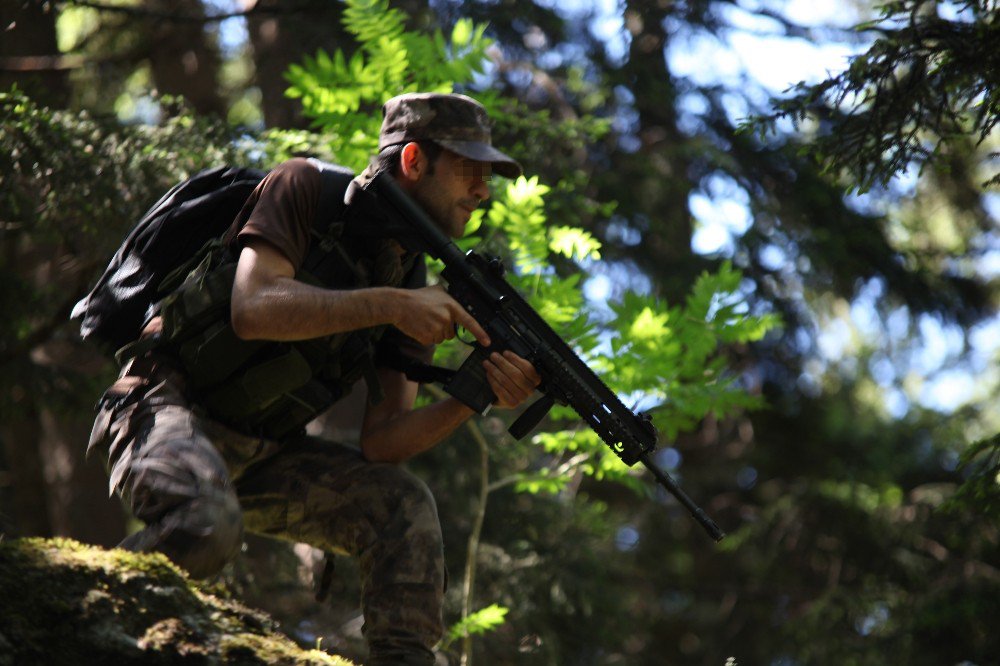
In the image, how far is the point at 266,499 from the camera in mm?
4473

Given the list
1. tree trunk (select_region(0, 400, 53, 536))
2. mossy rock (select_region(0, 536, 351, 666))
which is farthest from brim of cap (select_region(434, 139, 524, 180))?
tree trunk (select_region(0, 400, 53, 536))

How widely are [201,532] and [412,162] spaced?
5.64ft

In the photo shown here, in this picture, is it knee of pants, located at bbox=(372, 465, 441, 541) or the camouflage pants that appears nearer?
the camouflage pants

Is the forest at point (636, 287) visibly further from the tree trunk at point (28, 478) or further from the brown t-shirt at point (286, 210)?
the brown t-shirt at point (286, 210)

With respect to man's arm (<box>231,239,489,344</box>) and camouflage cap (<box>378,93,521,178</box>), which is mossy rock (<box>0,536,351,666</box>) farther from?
camouflage cap (<box>378,93,521,178</box>)

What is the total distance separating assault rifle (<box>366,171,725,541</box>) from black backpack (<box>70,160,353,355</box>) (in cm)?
31

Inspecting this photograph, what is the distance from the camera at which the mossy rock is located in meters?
3.26

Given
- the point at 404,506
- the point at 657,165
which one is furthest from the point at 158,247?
the point at 657,165

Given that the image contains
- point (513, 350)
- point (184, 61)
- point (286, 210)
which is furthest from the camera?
point (184, 61)

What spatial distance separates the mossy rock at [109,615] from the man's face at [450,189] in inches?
69.1

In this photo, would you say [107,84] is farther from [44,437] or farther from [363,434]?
[363,434]

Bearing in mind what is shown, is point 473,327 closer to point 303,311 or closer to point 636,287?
point 303,311

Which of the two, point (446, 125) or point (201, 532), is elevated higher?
point (446, 125)

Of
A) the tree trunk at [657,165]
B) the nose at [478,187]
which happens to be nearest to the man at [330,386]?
the nose at [478,187]
